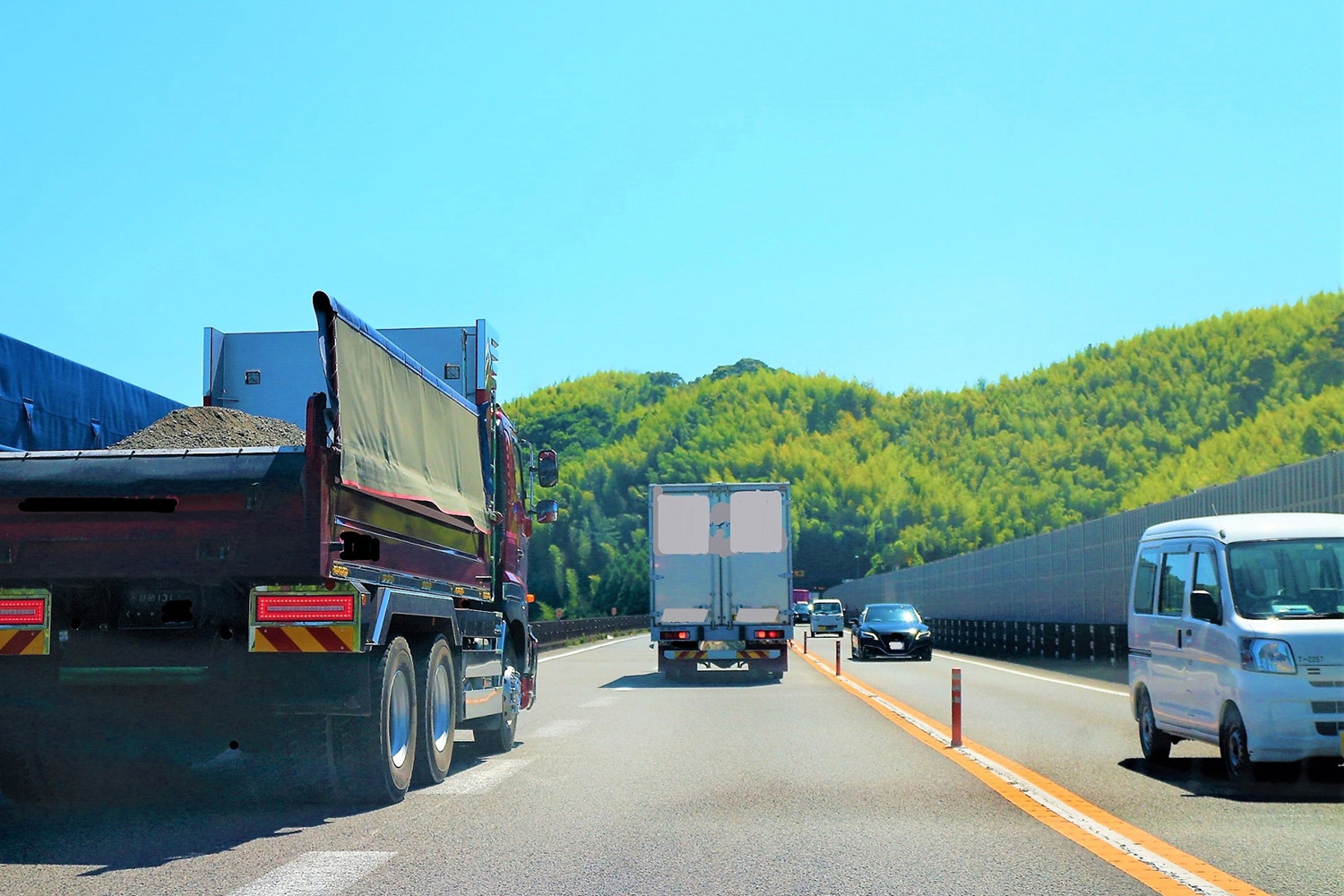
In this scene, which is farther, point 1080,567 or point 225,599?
point 1080,567

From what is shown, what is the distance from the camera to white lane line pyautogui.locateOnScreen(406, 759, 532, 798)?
11.0m

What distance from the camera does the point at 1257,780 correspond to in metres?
11.4

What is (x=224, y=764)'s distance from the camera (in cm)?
1055

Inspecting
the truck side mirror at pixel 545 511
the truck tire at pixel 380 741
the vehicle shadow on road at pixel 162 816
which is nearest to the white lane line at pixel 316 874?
the vehicle shadow on road at pixel 162 816

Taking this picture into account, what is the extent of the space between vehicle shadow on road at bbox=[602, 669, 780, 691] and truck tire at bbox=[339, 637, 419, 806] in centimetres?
1508

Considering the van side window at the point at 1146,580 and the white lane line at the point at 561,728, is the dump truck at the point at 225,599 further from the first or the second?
the van side window at the point at 1146,580

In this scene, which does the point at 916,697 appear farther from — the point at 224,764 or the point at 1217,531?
the point at 224,764

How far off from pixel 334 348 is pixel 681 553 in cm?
1815

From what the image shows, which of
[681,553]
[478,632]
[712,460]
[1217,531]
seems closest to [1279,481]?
[681,553]

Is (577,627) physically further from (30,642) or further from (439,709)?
(30,642)

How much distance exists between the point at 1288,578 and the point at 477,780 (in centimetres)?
644

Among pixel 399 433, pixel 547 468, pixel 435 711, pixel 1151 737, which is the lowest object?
pixel 1151 737

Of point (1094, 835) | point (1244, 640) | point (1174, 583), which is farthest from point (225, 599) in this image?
point (1174, 583)

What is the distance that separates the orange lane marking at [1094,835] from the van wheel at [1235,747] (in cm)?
129
